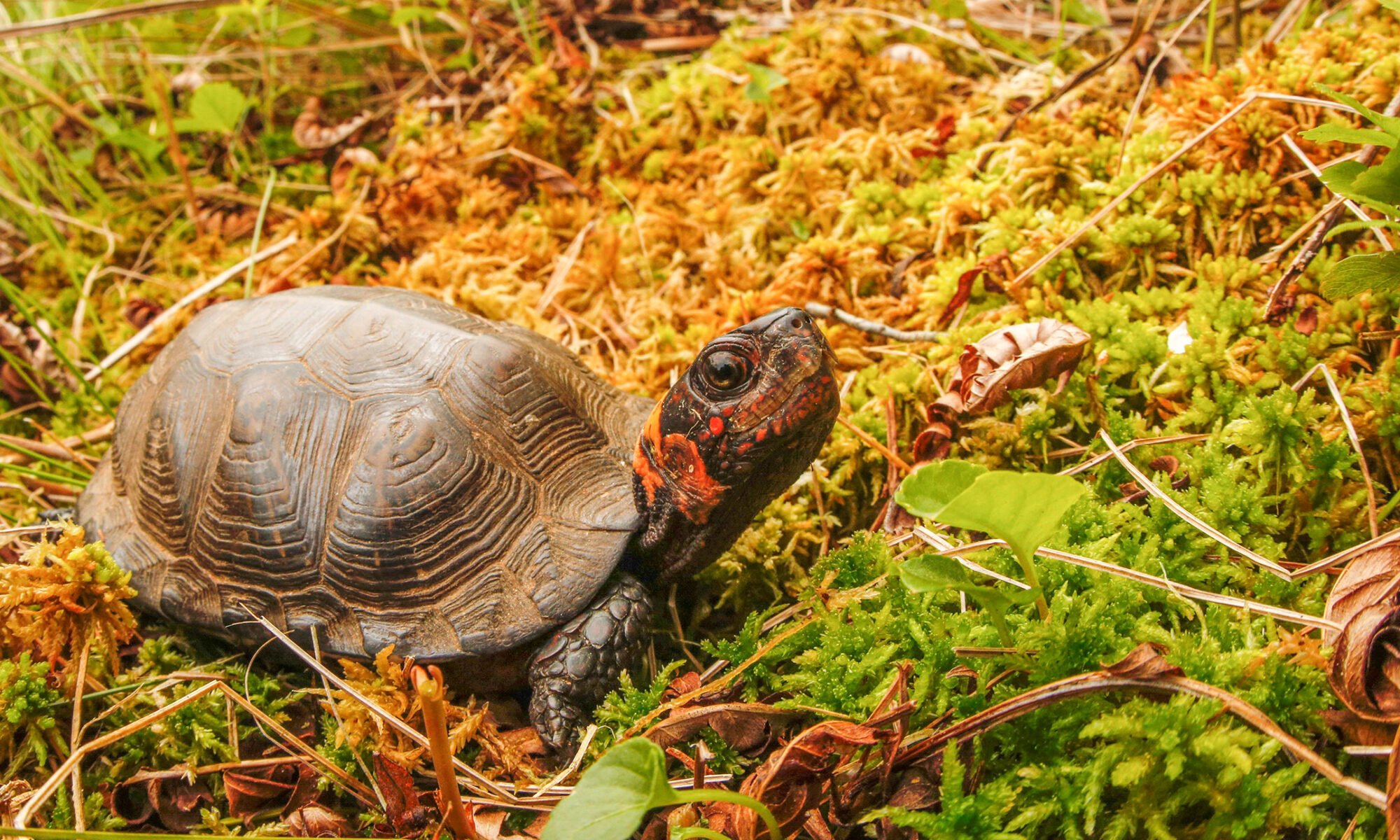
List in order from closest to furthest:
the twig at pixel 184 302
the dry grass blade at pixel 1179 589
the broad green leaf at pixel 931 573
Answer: the broad green leaf at pixel 931 573 → the dry grass blade at pixel 1179 589 → the twig at pixel 184 302

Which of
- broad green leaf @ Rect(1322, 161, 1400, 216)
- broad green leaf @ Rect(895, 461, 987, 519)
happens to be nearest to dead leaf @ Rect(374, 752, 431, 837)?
broad green leaf @ Rect(895, 461, 987, 519)

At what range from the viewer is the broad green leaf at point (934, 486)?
1351mm

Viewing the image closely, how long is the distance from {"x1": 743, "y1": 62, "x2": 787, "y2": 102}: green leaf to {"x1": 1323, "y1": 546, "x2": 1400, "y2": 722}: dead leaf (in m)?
2.65

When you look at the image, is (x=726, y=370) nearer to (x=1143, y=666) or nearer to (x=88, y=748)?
(x=1143, y=666)

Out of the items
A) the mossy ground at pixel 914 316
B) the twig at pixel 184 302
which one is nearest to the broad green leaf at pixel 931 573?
the mossy ground at pixel 914 316

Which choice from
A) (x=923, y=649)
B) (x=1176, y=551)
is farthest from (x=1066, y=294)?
(x=923, y=649)

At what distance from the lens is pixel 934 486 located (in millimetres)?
1369

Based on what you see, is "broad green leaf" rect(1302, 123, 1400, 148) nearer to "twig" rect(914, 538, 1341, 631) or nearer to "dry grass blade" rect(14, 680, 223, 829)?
"twig" rect(914, 538, 1341, 631)

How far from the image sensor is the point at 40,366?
3.33 m

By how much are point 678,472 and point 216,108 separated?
318cm

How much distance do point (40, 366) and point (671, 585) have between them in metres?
2.82

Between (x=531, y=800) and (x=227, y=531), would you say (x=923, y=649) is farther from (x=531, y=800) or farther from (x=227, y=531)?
(x=227, y=531)

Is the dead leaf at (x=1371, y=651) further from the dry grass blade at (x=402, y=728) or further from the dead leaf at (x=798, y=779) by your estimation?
the dry grass blade at (x=402, y=728)

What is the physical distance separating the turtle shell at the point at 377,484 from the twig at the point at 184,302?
1.14m
